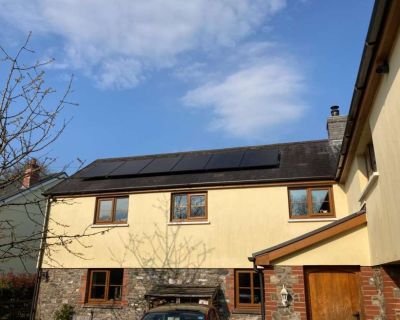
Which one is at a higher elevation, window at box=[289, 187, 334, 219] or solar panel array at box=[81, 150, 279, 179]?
solar panel array at box=[81, 150, 279, 179]

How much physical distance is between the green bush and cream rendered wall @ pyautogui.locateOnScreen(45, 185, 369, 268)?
1549 millimetres

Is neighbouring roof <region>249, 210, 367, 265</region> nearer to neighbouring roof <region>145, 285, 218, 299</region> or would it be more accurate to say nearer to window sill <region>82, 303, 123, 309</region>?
neighbouring roof <region>145, 285, 218, 299</region>

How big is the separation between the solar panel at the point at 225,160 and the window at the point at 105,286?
5.67 meters

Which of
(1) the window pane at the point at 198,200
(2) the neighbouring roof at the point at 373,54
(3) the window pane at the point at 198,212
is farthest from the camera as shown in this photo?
(1) the window pane at the point at 198,200

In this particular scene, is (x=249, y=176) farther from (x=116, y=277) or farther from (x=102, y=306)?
(x=102, y=306)

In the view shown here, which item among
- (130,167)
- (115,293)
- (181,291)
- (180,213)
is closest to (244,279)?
(181,291)

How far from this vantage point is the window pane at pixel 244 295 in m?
13.2

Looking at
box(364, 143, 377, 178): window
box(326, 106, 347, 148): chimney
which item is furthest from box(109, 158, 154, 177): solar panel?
box(364, 143, 377, 178): window

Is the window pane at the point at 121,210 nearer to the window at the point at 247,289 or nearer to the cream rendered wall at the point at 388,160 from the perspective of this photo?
the window at the point at 247,289

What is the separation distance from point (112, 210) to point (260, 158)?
259 inches

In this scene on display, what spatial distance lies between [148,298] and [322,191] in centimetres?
729

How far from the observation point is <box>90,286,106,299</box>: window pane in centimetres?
1492

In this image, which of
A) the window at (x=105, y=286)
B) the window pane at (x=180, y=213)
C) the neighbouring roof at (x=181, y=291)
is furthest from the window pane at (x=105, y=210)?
the neighbouring roof at (x=181, y=291)

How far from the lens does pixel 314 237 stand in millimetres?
9461
